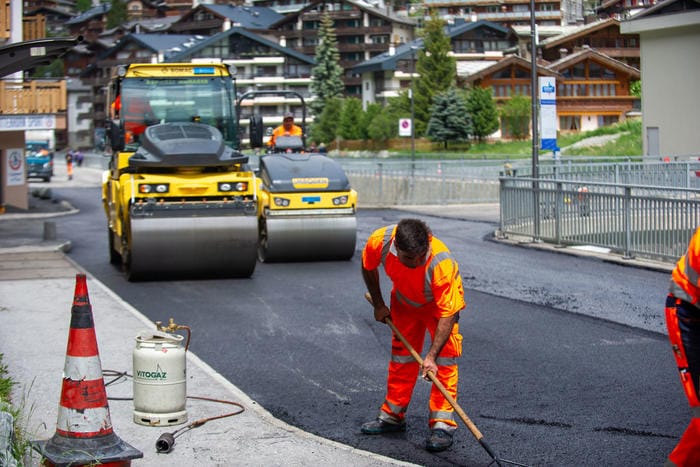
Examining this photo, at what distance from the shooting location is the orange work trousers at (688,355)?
5227 mm

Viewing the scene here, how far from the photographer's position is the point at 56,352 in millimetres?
9930

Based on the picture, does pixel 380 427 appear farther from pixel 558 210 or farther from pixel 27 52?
pixel 558 210

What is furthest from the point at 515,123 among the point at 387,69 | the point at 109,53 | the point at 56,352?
the point at 56,352

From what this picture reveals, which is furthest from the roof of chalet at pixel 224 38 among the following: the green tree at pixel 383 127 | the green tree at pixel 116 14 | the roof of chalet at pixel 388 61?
the green tree at pixel 116 14

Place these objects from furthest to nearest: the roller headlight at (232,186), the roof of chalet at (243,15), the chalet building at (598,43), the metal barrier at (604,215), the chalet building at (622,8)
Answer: the roof of chalet at (243,15)
the chalet building at (598,43)
the chalet building at (622,8)
the metal barrier at (604,215)
the roller headlight at (232,186)

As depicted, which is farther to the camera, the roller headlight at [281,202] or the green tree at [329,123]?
the green tree at [329,123]

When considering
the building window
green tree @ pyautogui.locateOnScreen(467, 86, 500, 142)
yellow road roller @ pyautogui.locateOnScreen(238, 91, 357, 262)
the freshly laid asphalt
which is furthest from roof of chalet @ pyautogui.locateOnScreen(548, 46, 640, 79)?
green tree @ pyautogui.locateOnScreen(467, 86, 500, 142)

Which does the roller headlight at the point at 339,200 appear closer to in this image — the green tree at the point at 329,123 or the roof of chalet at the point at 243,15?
the green tree at the point at 329,123

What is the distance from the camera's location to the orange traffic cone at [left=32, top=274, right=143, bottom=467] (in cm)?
610

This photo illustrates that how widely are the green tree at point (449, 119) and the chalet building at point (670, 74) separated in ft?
111

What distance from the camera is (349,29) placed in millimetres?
106375

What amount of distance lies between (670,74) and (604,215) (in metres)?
18.1

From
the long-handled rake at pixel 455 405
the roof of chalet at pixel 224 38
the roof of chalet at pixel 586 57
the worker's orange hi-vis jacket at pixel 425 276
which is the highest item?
the roof of chalet at pixel 224 38

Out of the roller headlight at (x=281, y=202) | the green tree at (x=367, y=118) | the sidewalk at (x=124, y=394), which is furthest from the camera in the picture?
the green tree at (x=367, y=118)
